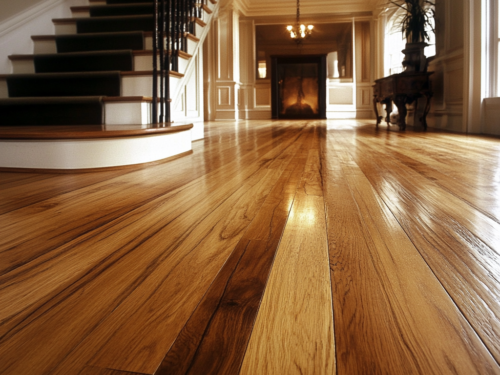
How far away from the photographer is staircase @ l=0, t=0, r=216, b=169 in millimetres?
2316

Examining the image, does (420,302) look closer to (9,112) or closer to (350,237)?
(350,237)

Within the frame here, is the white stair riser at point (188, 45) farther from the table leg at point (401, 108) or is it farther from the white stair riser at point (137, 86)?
the table leg at point (401, 108)

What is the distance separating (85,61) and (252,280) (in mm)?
2518

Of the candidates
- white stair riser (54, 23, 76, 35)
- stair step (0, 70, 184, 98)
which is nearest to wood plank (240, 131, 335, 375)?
stair step (0, 70, 184, 98)

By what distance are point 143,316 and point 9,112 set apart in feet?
7.28

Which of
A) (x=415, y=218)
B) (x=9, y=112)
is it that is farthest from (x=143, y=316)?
(x=9, y=112)

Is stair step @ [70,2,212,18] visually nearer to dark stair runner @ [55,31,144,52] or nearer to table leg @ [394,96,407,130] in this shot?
dark stair runner @ [55,31,144,52]

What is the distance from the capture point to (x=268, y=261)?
0.73 meters

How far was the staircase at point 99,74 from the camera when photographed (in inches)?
91.2

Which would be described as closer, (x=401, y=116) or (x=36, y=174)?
(x=36, y=174)

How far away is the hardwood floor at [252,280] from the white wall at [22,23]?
1.97 m

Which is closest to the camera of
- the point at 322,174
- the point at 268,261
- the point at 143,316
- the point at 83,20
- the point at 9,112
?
the point at 143,316

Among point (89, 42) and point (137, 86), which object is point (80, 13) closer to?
point (89, 42)

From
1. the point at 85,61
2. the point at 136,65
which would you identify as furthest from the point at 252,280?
the point at 85,61
